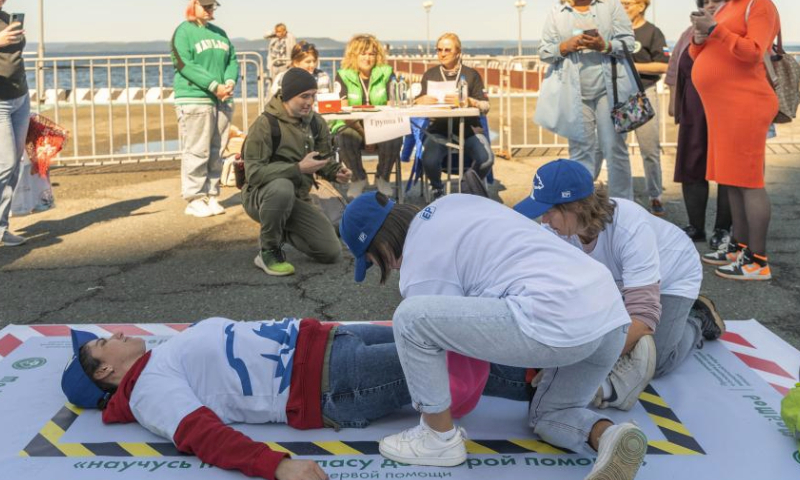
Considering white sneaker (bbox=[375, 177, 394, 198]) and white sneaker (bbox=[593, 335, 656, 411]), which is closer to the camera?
white sneaker (bbox=[593, 335, 656, 411])

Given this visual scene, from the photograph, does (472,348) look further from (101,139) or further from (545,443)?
(101,139)

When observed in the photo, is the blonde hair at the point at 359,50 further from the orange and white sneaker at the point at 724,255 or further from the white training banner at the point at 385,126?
the orange and white sneaker at the point at 724,255

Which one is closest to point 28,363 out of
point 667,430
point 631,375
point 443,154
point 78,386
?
point 78,386

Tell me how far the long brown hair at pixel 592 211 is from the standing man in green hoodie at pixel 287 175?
2.72m

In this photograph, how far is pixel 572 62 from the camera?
6715 mm

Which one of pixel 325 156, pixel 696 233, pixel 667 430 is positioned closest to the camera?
pixel 667 430

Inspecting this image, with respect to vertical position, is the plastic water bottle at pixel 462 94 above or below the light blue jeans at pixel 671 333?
above

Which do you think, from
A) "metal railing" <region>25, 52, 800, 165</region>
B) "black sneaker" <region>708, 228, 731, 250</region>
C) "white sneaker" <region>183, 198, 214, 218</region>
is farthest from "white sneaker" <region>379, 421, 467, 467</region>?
"metal railing" <region>25, 52, 800, 165</region>

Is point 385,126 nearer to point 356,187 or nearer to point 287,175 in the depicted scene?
point 356,187

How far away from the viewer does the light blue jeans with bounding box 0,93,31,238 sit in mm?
6531

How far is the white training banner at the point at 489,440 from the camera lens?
3086mm

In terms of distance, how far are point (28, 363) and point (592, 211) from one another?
2566 millimetres

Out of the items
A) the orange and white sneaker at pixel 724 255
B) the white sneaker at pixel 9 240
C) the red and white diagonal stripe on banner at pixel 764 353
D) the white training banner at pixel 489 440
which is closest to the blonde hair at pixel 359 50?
the white sneaker at pixel 9 240

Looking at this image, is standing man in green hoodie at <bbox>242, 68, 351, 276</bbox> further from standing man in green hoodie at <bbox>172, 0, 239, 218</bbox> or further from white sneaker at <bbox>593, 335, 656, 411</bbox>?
white sneaker at <bbox>593, 335, 656, 411</bbox>
